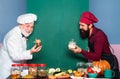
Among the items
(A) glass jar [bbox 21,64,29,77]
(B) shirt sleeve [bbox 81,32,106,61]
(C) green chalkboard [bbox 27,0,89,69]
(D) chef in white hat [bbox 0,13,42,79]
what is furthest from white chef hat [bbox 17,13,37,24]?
(B) shirt sleeve [bbox 81,32,106,61]

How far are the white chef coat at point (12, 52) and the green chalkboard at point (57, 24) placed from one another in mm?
266

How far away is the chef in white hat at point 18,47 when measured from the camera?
281cm

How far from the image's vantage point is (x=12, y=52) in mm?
2805

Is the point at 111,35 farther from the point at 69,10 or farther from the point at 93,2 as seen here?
the point at 69,10

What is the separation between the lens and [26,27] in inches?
115

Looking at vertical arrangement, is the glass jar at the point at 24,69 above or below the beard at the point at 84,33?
below

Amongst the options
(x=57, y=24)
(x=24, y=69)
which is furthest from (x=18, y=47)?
(x=57, y=24)

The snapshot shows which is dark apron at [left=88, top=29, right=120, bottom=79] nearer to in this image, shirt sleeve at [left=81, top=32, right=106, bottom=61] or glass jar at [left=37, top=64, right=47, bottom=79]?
shirt sleeve at [left=81, top=32, right=106, bottom=61]

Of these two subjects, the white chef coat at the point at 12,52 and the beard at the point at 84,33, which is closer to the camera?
the white chef coat at the point at 12,52

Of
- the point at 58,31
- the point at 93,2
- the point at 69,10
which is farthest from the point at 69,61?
the point at 93,2

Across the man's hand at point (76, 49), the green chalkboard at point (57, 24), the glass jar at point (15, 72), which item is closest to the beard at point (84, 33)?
the green chalkboard at point (57, 24)

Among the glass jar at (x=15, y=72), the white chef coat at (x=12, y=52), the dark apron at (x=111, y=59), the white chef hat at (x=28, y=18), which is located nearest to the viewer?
the glass jar at (x=15, y=72)

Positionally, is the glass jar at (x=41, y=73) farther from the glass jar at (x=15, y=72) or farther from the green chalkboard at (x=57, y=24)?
the green chalkboard at (x=57, y=24)

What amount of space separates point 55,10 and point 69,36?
317 millimetres
